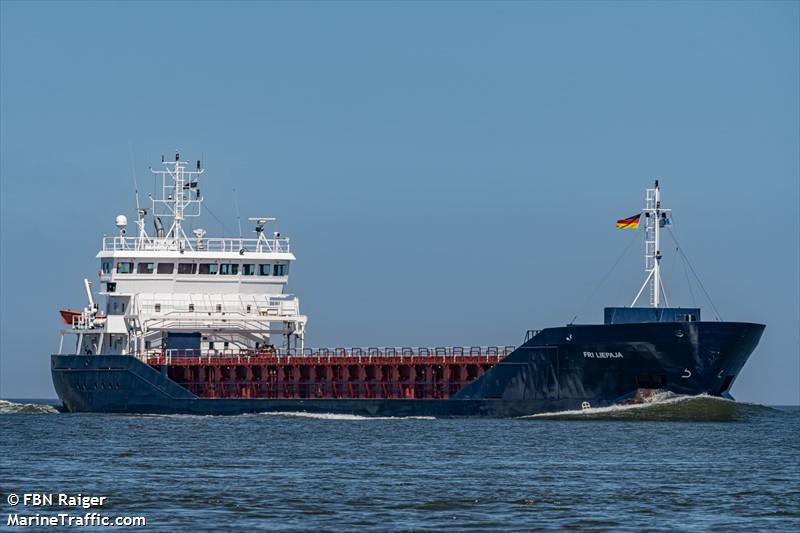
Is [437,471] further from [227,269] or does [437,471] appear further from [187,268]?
[187,268]

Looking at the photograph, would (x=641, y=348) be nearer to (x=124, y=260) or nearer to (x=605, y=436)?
(x=605, y=436)

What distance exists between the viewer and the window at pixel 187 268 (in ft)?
207

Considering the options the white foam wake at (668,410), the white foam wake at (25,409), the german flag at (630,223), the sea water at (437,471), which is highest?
the german flag at (630,223)

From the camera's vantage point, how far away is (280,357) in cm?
5956

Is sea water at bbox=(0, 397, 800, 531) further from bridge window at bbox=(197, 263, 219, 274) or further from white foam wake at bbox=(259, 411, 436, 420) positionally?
bridge window at bbox=(197, 263, 219, 274)

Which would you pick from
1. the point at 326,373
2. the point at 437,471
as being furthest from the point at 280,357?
the point at 437,471

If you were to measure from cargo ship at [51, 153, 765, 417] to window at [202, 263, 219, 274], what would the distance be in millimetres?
41

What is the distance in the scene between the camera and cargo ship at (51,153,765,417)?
4741 cm

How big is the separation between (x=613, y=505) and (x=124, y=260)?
128ft

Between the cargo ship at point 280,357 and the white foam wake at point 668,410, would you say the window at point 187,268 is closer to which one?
the cargo ship at point 280,357

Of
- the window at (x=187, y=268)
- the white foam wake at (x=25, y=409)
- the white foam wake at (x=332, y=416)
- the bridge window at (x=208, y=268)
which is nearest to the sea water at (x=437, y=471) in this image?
the white foam wake at (x=332, y=416)

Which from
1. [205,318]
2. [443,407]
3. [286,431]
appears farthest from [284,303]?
[286,431]

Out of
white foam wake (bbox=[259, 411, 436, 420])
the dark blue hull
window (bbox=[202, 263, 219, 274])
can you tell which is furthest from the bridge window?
the dark blue hull

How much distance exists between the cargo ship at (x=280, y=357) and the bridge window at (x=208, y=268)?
0.13 ft
